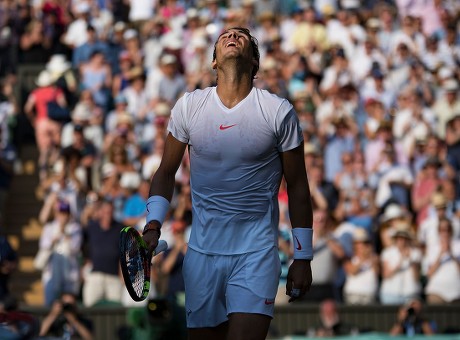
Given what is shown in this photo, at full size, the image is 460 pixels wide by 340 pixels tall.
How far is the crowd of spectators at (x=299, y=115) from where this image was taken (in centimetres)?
1503

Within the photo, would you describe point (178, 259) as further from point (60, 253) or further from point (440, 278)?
point (440, 278)

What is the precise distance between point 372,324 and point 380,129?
344 cm

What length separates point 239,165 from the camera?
23.0 feet

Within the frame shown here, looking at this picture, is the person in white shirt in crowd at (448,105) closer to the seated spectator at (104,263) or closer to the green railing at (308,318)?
the green railing at (308,318)

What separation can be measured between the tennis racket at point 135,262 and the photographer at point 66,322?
260 inches

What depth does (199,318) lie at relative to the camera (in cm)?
704

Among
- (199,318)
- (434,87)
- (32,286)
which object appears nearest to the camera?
(199,318)

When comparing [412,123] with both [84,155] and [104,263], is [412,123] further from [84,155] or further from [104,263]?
[104,263]

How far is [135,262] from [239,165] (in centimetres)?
78

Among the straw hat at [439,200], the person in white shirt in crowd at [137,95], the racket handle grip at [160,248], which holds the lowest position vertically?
the racket handle grip at [160,248]

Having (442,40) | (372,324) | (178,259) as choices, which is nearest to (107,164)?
(178,259)

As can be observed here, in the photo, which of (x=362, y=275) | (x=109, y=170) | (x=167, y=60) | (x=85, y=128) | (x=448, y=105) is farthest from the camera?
(x=167, y=60)

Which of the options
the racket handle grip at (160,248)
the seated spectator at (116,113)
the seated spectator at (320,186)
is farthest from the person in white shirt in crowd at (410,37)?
the racket handle grip at (160,248)

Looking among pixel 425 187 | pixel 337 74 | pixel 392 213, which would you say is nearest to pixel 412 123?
pixel 425 187
